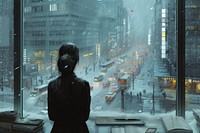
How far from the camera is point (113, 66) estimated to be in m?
2.19

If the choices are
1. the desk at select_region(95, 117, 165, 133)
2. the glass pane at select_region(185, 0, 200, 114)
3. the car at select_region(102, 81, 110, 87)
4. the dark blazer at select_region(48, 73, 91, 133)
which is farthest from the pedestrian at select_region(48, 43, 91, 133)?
the glass pane at select_region(185, 0, 200, 114)

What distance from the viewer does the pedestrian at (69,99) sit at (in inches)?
57.9

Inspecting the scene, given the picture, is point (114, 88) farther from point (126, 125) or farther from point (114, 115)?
point (126, 125)

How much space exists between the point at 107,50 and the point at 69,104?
0.86m

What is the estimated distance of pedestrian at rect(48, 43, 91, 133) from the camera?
4.83 ft

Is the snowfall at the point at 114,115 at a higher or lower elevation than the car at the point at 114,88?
lower

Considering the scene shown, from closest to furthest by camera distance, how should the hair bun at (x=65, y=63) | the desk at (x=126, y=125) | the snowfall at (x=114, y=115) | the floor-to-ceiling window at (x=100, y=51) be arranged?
the hair bun at (x=65, y=63)
the desk at (x=126, y=125)
the snowfall at (x=114, y=115)
the floor-to-ceiling window at (x=100, y=51)

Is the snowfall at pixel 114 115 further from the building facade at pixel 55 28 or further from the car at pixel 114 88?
the building facade at pixel 55 28

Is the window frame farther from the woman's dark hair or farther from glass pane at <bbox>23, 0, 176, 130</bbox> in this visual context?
the woman's dark hair

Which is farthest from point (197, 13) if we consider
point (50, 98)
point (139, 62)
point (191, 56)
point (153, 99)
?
point (50, 98)

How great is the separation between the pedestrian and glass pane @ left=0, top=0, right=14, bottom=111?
0.86 metres

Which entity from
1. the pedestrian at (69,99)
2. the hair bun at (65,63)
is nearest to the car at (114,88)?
the pedestrian at (69,99)

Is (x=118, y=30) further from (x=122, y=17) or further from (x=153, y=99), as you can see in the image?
(x=153, y=99)

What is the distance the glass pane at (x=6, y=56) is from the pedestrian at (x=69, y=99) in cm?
86
